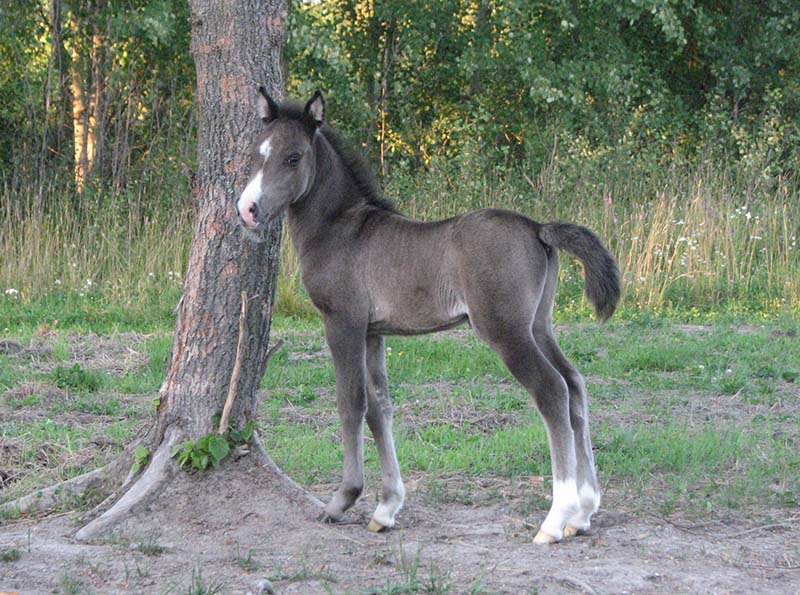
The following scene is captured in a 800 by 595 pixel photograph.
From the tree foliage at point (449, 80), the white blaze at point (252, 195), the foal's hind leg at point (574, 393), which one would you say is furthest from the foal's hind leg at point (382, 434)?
the tree foliage at point (449, 80)

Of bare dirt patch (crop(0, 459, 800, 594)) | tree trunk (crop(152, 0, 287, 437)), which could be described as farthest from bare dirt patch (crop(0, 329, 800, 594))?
tree trunk (crop(152, 0, 287, 437))

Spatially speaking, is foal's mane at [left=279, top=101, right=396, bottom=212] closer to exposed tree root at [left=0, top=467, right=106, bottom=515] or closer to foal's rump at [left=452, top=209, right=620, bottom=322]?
foal's rump at [left=452, top=209, right=620, bottom=322]

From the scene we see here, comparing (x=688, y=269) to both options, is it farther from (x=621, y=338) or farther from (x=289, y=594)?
(x=289, y=594)

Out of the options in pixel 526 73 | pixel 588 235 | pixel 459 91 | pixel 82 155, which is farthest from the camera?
pixel 459 91

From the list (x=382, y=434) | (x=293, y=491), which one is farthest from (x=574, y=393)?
(x=293, y=491)

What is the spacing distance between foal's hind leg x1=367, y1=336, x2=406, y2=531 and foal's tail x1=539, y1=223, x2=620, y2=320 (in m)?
1.12

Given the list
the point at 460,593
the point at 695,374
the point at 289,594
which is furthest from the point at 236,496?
the point at 695,374

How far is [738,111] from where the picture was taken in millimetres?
20438

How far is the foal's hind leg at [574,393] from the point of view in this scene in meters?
5.14

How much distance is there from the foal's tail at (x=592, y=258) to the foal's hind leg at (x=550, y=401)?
41 centimetres

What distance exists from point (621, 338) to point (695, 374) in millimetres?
1383

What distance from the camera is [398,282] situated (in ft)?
17.1

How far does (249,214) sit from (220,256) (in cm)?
60

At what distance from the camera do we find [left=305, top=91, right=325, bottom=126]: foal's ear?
17.3 ft
